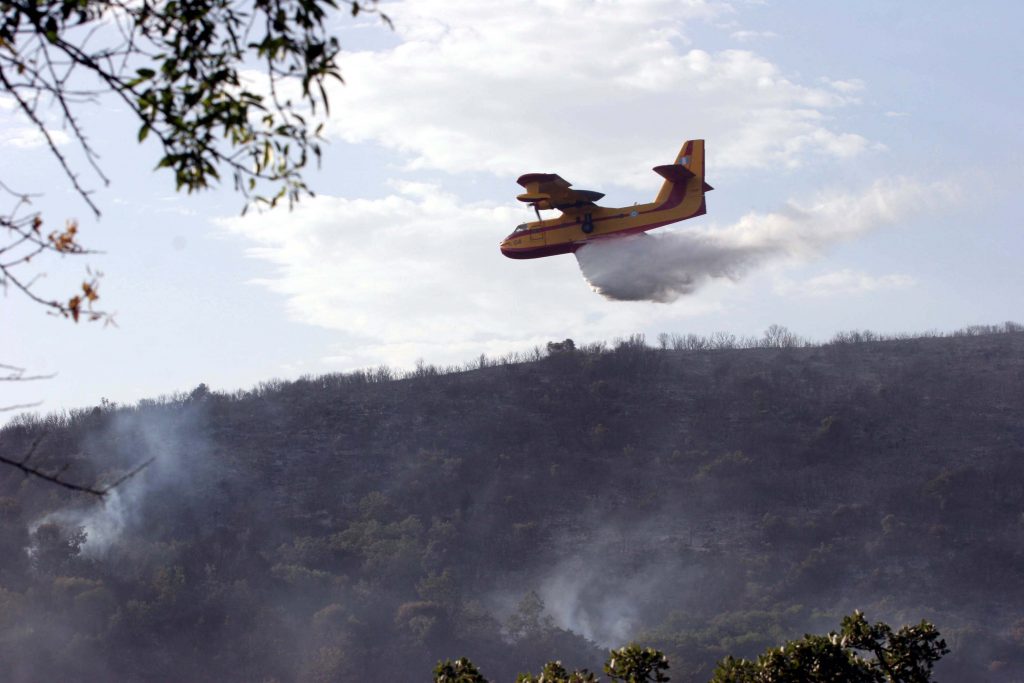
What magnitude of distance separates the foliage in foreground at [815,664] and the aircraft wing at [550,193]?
28.0 metres

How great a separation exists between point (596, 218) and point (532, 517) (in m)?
22.4

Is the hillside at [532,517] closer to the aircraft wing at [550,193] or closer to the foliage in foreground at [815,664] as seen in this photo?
the aircraft wing at [550,193]

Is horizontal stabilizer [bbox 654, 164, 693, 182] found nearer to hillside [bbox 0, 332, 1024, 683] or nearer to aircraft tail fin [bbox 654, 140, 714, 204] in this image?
aircraft tail fin [bbox 654, 140, 714, 204]

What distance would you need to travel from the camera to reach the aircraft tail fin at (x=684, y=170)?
141 feet

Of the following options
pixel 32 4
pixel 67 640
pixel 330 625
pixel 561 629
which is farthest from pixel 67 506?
pixel 32 4

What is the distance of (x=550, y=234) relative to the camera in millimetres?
43250

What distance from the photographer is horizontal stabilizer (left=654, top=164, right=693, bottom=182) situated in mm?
42906

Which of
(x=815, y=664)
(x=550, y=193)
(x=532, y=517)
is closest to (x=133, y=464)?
(x=532, y=517)

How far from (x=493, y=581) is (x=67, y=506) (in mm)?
21181

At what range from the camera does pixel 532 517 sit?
6109 cm

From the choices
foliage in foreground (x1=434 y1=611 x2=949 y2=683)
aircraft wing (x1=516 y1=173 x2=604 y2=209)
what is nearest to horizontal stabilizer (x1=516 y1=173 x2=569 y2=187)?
aircraft wing (x1=516 y1=173 x2=604 y2=209)

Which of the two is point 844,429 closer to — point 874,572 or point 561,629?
point 874,572

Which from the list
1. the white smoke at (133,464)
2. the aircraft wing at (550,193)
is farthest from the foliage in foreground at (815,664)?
the white smoke at (133,464)

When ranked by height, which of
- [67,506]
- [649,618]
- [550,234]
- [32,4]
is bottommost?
[649,618]
